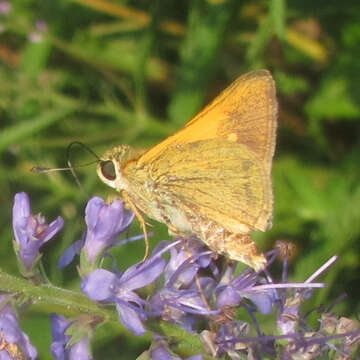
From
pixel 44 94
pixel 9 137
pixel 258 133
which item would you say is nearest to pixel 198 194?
pixel 258 133

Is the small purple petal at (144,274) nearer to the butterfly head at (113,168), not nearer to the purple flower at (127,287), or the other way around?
the purple flower at (127,287)

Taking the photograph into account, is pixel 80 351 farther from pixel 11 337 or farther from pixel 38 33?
pixel 38 33

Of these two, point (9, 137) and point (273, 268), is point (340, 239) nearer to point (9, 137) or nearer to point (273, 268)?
point (273, 268)

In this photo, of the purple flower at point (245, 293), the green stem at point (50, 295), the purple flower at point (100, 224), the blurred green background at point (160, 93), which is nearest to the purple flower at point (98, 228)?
the purple flower at point (100, 224)

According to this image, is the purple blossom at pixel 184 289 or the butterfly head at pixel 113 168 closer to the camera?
the purple blossom at pixel 184 289

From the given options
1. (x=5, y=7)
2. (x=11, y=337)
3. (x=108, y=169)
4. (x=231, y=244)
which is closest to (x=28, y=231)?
(x=11, y=337)

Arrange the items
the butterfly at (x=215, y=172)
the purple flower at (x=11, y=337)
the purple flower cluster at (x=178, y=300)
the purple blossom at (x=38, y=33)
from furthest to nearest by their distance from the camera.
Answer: the purple blossom at (x=38, y=33) → the butterfly at (x=215, y=172) → the purple flower cluster at (x=178, y=300) → the purple flower at (x=11, y=337)

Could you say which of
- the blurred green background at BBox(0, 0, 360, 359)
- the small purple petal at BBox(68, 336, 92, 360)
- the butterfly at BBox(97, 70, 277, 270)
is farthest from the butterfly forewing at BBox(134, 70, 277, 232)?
the blurred green background at BBox(0, 0, 360, 359)

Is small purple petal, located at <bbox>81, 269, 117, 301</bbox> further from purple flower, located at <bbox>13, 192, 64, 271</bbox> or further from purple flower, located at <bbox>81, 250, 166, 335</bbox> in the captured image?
purple flower, located at <bbox>13, 192, 64, 271</bbox>
